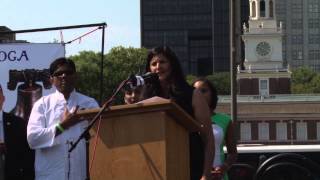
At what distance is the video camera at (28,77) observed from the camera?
29.9 feet

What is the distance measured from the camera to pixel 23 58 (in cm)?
932

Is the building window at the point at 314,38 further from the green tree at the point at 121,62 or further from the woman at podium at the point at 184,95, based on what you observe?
the woman at podium at the point at 184,95

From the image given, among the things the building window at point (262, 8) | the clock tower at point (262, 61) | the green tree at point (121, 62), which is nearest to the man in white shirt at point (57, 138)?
the green tree at point (121, 62)

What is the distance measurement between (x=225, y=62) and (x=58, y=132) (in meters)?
132

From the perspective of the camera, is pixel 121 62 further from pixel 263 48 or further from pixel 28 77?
pixel 28 77

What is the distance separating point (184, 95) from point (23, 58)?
5038mm

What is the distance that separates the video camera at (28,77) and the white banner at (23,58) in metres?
0.03

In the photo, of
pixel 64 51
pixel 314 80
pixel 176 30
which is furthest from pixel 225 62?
pixel 64 51

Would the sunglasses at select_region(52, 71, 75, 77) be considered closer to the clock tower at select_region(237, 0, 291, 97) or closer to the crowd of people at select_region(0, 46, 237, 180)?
the crowd of people at select_region(0, 46, 237, 180)

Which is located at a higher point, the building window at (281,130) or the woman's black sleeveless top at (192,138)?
the woman's black sleeveless top at (192,138)

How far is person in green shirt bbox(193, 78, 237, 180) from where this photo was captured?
609 cm

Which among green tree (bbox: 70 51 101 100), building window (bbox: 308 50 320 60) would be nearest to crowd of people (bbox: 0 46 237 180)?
green tree (bbox: 70 51 101 100)

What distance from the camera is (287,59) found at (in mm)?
166750

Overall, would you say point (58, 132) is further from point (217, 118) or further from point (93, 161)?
point (217, 118)
